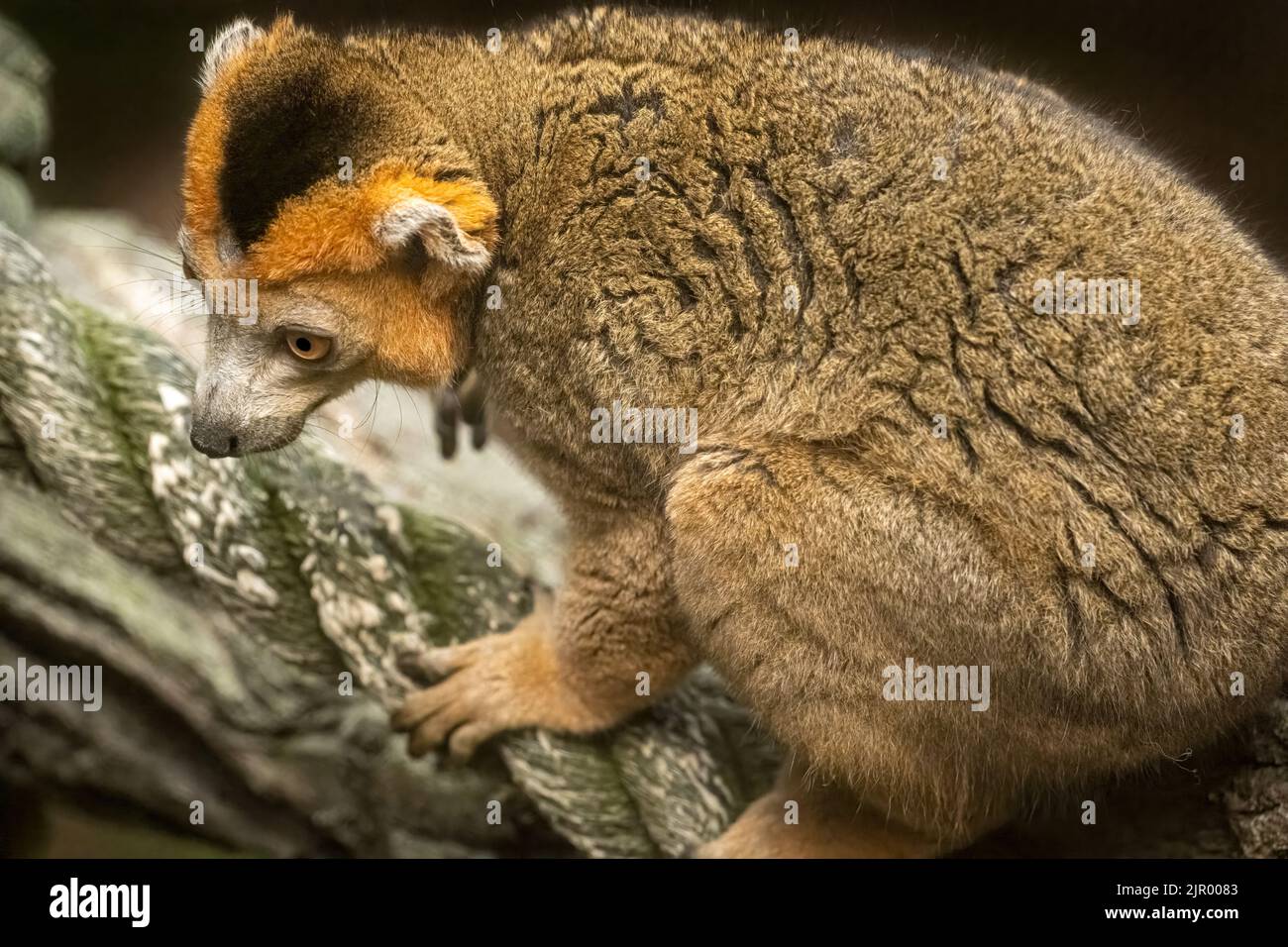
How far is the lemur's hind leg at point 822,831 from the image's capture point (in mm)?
4887

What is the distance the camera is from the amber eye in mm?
4426

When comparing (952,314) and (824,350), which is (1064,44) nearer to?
(952,314)

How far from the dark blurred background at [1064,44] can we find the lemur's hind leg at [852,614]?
7.19 ft

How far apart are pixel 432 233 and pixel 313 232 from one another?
0.45 m

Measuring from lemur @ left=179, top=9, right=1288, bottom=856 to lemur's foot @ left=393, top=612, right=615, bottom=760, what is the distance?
50 centimetres

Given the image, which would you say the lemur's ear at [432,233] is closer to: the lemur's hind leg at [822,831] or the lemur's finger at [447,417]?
the lemur's finger at [447,417]

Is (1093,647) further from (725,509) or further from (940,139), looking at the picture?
(940,139)

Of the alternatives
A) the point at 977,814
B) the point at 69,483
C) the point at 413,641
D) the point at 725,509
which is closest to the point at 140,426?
the point at 69,483

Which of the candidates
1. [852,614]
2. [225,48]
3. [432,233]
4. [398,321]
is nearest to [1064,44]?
[852,614]

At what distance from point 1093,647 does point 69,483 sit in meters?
4.59

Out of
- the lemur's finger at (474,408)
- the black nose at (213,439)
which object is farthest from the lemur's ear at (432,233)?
the lemur's finger at (474,408)

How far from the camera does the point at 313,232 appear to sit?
4148 millimetres

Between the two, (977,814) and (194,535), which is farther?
(194,535)

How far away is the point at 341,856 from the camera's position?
604cm
